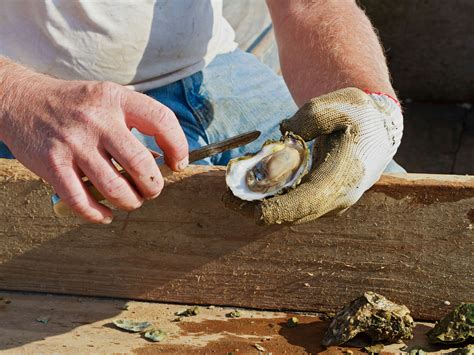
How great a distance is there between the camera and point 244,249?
1.56 metres

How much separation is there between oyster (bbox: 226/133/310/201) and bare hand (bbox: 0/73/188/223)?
11 centimetres

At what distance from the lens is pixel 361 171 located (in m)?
1.38

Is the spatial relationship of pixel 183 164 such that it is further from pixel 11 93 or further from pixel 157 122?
pixel 11 93

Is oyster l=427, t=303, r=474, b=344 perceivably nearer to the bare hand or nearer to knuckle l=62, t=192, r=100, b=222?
the bare hand

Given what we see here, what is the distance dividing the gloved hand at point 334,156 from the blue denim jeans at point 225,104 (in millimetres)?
508

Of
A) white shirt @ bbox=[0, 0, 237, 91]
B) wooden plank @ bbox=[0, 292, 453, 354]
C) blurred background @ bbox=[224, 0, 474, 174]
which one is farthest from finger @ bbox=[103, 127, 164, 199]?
blurred background @ bbox=[224, 0, 474, 174]

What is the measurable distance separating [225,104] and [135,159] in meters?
0.82

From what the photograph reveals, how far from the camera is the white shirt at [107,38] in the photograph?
187cm

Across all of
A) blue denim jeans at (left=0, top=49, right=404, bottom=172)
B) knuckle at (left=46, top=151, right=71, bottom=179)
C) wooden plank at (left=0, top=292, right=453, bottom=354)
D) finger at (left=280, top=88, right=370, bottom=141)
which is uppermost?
finger at (left=280, top=88, right=370, bottom=141)

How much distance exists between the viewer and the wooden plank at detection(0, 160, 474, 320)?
58.5 inches

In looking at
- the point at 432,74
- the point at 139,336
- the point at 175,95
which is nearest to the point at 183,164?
the point at 139,336

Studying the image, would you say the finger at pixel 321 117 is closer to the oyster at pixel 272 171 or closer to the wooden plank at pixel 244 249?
the oyster at pixel 272 171

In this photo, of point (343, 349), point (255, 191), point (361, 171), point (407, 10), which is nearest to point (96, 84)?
point (255, 191)

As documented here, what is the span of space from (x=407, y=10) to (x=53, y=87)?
239 centimetres
